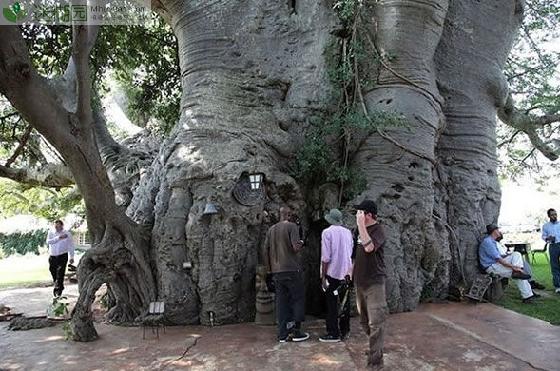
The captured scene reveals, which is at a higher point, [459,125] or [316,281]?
[459,125]

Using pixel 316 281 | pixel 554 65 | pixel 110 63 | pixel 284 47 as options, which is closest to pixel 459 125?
pixel 284 47

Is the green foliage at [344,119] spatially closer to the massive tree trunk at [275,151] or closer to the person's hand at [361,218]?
the massive tree trunk at [275,151]

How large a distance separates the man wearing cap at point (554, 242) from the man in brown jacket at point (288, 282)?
531 cm

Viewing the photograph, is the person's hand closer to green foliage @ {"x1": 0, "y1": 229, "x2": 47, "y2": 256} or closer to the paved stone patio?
the paved stone patio

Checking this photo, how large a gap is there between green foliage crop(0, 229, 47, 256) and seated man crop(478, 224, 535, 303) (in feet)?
81.9

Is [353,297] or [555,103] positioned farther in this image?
[555,103]

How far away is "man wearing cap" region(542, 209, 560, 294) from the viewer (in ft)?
27.3

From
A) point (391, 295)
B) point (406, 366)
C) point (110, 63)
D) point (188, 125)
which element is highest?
point (110, 63)

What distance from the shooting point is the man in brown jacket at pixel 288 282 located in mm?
5504

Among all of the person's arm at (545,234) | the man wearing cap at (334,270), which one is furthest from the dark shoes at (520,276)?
the man wearing cap at (334,270)

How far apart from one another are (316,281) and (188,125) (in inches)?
124

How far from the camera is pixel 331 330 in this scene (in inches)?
215

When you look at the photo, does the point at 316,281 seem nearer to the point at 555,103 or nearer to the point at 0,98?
the point at 555,103

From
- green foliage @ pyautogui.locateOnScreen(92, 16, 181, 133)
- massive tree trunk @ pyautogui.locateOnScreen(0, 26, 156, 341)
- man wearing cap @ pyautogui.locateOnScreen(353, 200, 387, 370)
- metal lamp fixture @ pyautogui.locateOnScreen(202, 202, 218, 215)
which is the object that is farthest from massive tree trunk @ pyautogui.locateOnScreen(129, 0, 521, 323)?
green foliage @ pyautogui.locateOnScreen(92, 16, 181, 133)
